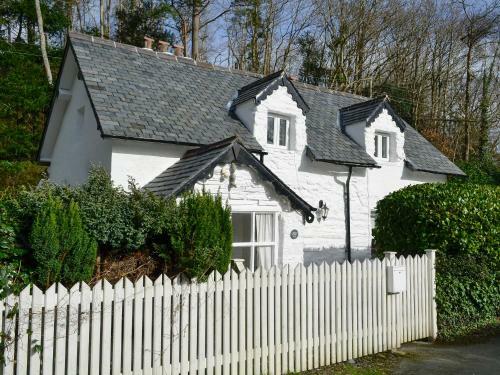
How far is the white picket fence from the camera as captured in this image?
4.61m

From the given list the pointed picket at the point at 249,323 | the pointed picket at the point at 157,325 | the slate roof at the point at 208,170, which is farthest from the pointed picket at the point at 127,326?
the slate roof at the point at 208,170

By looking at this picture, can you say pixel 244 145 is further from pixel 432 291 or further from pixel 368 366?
pixel 368 366

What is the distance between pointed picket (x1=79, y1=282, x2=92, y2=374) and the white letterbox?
195 inches

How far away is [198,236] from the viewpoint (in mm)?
6539

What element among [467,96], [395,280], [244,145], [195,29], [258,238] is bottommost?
[395,280]

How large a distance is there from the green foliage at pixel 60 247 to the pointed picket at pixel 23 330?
1.37 meters

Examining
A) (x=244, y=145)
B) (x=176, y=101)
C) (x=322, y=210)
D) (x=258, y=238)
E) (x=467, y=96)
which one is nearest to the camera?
(x=258, y=238)

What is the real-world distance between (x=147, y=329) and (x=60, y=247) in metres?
1.72

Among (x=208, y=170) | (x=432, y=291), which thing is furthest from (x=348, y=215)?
(x=208, y=170)

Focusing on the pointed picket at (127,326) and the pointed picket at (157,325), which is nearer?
the pointed picket at (127,326)

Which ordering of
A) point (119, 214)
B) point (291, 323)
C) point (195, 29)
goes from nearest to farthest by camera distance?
point (291, 323), point (119, 214), point (195, 29)

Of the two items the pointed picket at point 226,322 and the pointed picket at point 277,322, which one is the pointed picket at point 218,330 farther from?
the pointed picket at point 277,322

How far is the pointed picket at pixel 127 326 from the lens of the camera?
5.06 metres

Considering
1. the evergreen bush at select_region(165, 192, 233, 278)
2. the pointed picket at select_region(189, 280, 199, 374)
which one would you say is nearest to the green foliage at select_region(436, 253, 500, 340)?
the evergreen bush at select_region(165, 192, 233, 278)
